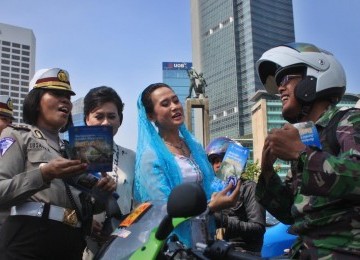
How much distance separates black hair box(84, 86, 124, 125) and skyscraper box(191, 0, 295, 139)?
318 feet

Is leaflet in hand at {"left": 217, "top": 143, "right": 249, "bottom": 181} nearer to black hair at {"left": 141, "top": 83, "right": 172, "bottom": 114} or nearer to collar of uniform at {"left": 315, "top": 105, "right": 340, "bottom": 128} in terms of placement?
collar of uniform at {"left": 315, "top": 105, "right": 340, "bottom": 128}

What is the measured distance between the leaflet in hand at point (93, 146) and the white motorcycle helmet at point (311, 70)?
3.61ft

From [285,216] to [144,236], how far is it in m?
1.12

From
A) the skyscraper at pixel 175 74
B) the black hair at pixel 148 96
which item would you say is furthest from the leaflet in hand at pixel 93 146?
the skyscraper at pixel 175 74

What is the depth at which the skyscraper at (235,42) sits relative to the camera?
102250 mm

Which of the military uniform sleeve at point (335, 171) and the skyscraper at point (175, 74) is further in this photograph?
the skyscraper at point (175, 74)

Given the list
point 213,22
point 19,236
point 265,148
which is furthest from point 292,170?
point 213,22

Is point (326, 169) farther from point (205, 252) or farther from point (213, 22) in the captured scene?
point (213, 22)

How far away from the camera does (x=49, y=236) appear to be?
2.44m

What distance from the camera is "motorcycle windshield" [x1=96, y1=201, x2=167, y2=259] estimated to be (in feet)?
5.61

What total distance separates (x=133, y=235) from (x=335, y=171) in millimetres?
898

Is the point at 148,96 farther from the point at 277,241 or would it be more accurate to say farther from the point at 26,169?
the point at 277,241

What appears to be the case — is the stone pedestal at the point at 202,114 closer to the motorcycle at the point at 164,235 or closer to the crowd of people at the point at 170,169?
the crowd of people at the point at 170,169

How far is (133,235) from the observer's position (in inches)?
69.5
